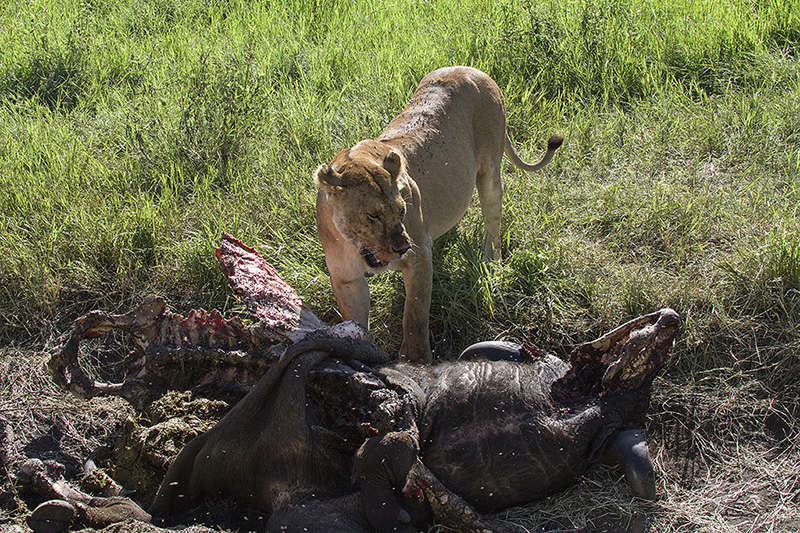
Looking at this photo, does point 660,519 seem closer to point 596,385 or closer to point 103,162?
point 596,385

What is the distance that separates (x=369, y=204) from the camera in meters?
3.81

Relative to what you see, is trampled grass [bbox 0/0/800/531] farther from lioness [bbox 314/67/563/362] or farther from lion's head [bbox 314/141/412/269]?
lion's head [bbox 314/141/412/269]

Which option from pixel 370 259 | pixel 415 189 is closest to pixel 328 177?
pixel 370 259

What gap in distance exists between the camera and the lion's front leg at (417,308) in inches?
161

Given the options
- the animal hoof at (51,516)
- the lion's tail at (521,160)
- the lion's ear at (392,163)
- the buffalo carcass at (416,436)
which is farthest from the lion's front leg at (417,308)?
the animal hoof at (51,516)

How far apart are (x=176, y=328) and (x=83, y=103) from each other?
147 inches

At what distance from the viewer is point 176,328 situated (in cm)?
342

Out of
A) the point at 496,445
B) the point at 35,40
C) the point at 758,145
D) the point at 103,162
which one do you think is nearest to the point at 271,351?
the point at 496,445

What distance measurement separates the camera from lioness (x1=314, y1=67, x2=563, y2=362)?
384 cm

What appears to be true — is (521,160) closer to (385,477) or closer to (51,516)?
(385,477)

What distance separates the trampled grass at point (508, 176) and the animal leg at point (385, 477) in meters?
0.60

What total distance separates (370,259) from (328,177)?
1.34ft

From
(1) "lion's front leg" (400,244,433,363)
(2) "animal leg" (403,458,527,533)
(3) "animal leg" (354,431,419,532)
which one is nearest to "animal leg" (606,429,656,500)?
(2) "animal leg" (403,458,527,533)

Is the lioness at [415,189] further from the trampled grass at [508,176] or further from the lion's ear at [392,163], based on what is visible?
the trampled grass at [508,176]
